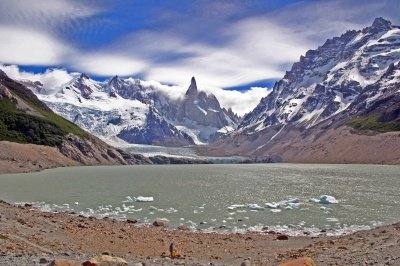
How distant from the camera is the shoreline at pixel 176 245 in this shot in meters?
29.3

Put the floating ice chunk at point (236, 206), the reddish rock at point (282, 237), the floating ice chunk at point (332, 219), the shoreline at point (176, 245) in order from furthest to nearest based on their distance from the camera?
the floating ice chunk at point (236, 206) → the floating ice chunk at point (332, 219) → the reddish rock at point (282, 237) → the shoreline at point (176, 245)

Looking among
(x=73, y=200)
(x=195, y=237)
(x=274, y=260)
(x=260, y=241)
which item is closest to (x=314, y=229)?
(x=260, y=241)

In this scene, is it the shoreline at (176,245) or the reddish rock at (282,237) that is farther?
the reddish rock at (282,237)

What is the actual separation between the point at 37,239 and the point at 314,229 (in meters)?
31.4

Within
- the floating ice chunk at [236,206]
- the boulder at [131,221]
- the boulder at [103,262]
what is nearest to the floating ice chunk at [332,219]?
the floating ice chunk at [236,206]

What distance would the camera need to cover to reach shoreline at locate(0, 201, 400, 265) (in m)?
29.3

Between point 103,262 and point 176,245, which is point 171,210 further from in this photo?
point 103,262

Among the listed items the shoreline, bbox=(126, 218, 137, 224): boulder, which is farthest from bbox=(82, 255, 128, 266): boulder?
bbox=(126, 218, 137, 224): boulder

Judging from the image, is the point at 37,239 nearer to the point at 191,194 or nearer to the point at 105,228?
the point at 105,228

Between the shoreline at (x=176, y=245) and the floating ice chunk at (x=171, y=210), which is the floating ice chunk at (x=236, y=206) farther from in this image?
the shoreline at (x=176, y=245)

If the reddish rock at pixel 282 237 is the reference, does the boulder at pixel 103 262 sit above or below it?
above

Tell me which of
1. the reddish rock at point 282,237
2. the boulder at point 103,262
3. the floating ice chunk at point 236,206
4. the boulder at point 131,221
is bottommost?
the boulder at point 131,221

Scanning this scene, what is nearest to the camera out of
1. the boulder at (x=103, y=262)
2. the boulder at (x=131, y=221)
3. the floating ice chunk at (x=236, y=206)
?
the boulder at (x=103, y=262)

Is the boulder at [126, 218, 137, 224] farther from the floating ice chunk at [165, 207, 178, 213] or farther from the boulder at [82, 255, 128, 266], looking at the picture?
the boulder at [82, 255, 128, 266]
